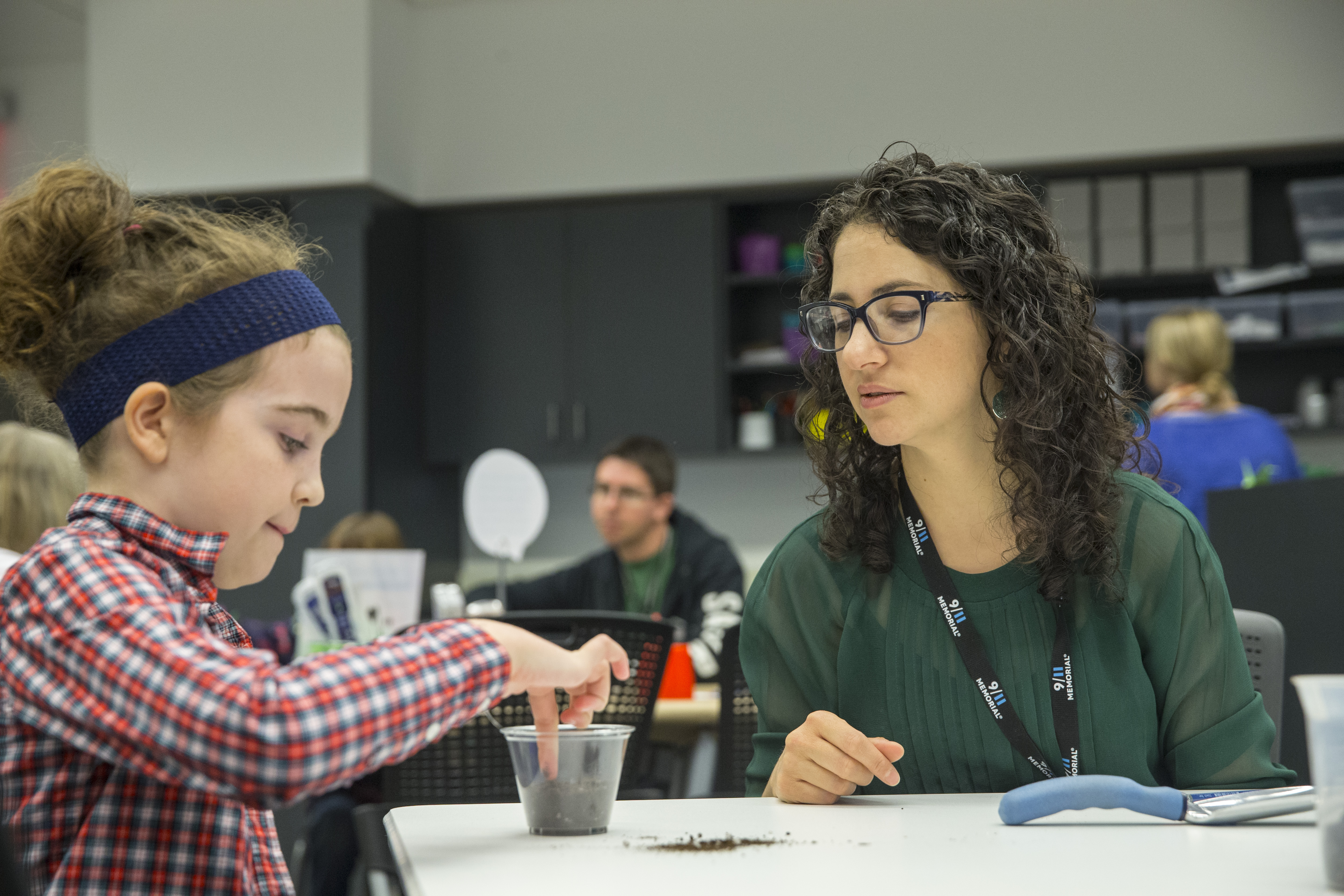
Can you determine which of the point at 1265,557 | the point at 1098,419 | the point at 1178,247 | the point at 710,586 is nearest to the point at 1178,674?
the point at 1098,419

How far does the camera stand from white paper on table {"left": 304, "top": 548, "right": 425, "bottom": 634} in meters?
2.88

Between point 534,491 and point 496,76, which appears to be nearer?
point 534,491

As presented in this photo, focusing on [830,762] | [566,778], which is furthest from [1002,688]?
[566,778]

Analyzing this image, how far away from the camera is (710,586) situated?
361 centimetres

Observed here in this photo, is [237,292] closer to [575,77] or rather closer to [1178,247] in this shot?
[1178,247]

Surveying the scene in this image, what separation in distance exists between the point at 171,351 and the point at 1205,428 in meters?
3.03

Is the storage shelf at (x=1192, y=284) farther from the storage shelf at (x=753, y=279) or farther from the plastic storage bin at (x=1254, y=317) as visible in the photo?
the storage shelf at (x=753, y=279)

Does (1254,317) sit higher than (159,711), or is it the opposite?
(1254,317)

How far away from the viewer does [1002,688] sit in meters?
1.29

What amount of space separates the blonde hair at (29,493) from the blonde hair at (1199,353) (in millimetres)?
2848

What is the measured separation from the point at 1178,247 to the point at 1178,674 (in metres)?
3.78

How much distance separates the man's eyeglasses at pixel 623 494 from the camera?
371 cm

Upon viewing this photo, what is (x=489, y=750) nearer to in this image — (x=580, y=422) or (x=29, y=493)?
(x=29, y=493)

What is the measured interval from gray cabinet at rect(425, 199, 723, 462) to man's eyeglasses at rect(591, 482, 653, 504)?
1385 millimetres
